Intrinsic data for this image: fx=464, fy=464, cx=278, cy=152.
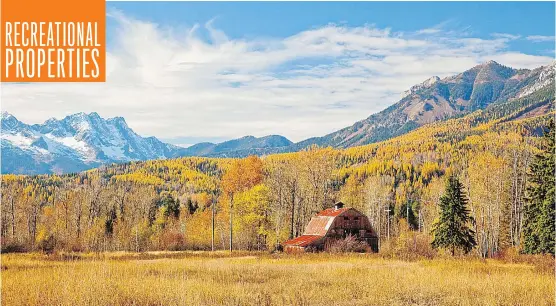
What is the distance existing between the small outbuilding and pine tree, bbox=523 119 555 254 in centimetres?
2016

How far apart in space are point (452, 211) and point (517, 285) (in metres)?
31.2

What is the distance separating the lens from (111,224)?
8344 cm

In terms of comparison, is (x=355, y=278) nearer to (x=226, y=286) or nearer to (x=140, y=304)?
(x=226, y=286)

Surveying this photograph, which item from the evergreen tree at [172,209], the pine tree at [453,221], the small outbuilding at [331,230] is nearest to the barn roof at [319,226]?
the small outbuilding at [331,230]

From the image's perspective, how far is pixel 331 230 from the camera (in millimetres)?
56125

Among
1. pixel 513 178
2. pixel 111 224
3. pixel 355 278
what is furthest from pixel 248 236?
pixel 355 278

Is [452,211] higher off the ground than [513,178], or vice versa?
[513,178]

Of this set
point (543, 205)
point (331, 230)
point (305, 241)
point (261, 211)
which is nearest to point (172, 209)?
point (261, 211)

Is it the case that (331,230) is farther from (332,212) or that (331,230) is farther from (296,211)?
(296,211)

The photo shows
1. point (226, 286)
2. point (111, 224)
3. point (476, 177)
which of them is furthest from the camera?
point (111, 224)

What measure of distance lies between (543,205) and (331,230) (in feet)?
79.3

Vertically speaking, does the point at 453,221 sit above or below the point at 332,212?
below

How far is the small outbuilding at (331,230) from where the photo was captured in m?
53.4

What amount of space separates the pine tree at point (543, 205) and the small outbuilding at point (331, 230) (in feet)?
66.1
